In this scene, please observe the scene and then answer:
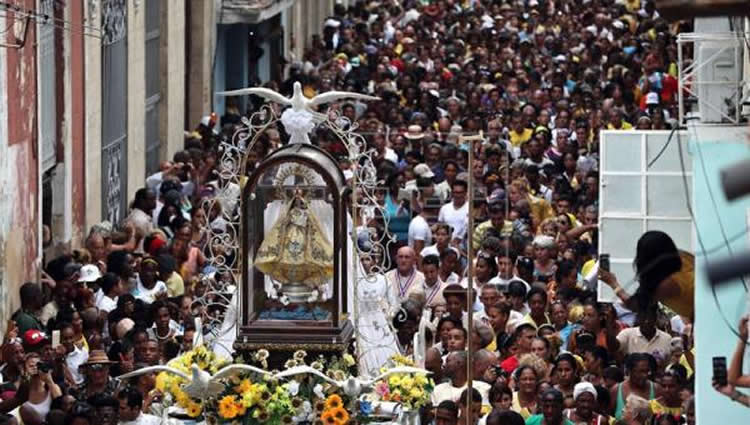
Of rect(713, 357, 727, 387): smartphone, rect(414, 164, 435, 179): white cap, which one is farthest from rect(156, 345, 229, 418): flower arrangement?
rect(414, 164, 435, 179): white cap

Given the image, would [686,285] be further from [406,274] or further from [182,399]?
[406,274]

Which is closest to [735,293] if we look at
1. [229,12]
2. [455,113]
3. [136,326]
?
[136,326]

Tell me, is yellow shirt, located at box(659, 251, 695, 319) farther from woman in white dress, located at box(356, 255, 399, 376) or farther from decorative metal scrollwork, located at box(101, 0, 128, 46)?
decorative metal scrollwork, located at box(101, 0, 128, 46)

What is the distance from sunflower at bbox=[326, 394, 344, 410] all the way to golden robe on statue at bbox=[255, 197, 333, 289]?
158 cm

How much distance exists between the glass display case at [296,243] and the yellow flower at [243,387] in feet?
3.48

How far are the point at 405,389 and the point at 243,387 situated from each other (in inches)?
38.4

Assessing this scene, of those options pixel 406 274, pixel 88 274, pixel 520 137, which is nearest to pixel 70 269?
pixel 88 274

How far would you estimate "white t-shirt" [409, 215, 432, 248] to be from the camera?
21.5 metres

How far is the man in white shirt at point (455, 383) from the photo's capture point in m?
15.2

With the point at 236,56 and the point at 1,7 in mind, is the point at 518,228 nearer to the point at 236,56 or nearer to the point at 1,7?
the point at 1,7

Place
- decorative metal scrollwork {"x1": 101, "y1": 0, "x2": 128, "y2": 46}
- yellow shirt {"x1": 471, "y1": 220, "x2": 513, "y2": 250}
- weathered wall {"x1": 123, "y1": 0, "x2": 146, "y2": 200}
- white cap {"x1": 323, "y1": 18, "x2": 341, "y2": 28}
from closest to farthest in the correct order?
yellow shirt {"x1": 471, "y1": 220, "x2": 513, "y2": 250}, decorative metal scrollwork {"x1": 101, "y1": 0, "x2": 128, "y2": 46}, weathered wall {"x1": 123, "y1": 0, "x2": 146, "y2": 200}, white cap {"x1": 323, "y1": 18, "x2": 341, "y2": 28}

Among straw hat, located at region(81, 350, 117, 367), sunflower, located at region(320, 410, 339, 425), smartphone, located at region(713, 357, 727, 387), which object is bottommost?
sunflower, located at region(320, 410, 339, 425)

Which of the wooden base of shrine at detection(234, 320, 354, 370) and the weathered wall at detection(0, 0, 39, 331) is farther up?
the weathered wall at detection(0, 0, 39, 331)

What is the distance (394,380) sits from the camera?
45.3 feet
